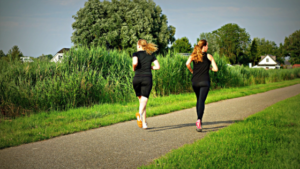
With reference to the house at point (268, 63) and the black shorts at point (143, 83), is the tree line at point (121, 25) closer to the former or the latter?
the black shorts at point (143, 83)

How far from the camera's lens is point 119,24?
3953 cm

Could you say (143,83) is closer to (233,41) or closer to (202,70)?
(202,70)

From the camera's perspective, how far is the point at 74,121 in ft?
23.1

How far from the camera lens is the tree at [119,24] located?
125ft

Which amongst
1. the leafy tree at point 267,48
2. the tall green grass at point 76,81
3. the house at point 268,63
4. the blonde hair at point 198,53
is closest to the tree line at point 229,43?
the house at point 268,63

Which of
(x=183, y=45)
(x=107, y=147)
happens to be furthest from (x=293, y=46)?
(x=107, y=147)

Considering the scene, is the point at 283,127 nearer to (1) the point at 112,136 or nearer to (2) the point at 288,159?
(2) the point at 288,159

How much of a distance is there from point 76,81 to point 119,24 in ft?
104

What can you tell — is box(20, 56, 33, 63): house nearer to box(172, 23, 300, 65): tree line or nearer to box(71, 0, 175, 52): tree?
box(71, 0, 175, 52): tree

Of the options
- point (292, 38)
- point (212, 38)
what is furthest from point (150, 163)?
point (292, 38)

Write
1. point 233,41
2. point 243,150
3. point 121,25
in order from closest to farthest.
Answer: point 243,150 < point 121,25 < point 233,41

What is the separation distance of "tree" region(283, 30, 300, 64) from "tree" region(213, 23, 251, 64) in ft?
69.5

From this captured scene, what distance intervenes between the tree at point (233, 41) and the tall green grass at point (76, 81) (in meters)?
74.8

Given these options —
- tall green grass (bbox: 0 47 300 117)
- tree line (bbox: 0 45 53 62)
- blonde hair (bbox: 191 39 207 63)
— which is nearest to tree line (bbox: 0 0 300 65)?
tall green grass (bbox: 0 47 300 117)
